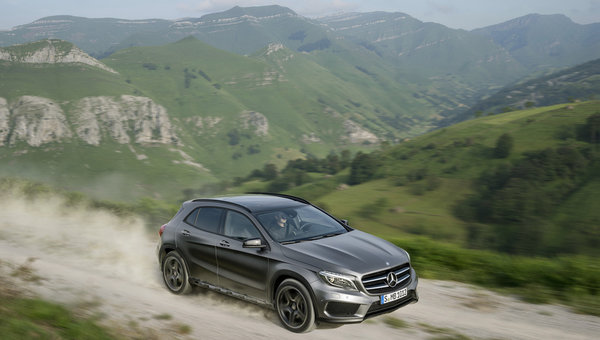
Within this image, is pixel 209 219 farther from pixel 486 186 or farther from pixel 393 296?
pixel 486 186

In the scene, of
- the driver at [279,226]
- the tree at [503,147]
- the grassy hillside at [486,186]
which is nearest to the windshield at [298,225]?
the driver at [279,226]

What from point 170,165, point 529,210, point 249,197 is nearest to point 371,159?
point 529,210

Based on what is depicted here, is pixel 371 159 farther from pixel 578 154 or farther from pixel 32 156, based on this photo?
pixel 32 156

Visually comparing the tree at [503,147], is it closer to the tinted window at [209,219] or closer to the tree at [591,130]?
the tree at [591,130]

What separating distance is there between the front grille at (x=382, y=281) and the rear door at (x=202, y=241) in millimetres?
2550

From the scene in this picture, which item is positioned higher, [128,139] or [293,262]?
[293,262]

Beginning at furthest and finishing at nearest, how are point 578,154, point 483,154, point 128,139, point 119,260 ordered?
point 128,139
point 483,154
point 578,154
point 119,260

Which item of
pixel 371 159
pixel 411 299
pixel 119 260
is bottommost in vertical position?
pixel 371 159

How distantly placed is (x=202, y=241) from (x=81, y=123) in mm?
183308

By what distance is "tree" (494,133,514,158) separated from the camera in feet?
363

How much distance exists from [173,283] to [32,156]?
165755mm

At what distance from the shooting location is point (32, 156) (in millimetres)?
153750

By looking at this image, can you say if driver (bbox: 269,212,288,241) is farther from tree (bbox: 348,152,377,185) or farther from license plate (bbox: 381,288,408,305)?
tree (bbox: 348,152,377,185)

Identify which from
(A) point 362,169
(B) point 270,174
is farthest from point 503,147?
(B) point 270,174
